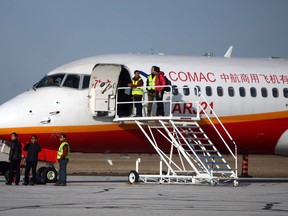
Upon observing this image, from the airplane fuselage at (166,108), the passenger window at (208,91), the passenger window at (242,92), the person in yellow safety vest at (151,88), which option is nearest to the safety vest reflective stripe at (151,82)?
the person in yellow safety vest at (151,88)

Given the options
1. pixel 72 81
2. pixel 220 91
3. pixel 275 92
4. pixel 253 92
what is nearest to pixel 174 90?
pixel 220 91

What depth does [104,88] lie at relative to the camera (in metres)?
31.7

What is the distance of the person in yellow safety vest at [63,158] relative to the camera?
30.2 meters

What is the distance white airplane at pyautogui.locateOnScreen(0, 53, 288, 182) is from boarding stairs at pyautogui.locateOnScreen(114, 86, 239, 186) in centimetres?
47

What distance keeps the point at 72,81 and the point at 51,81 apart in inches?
37.1

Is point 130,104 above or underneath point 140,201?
above

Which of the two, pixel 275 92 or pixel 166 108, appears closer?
pixel 166 108

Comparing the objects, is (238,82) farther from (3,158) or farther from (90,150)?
(3,158)

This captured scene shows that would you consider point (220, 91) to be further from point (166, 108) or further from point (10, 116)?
point (10, 116)

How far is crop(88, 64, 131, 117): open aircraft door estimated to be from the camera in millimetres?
31516

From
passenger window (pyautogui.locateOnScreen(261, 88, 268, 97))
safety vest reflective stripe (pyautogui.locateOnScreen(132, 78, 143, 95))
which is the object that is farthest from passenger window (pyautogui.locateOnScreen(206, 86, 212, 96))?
safety vest reflective stripe (pyautogui.locateOnScreen(132, 78, 143, 95))

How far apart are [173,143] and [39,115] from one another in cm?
538

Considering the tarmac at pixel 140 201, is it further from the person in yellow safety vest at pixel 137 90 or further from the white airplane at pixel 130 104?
the person in yellow safety vest at pixel 137 90

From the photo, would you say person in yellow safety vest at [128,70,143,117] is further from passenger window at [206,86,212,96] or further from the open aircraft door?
passenger window at [206,86,212,96]
